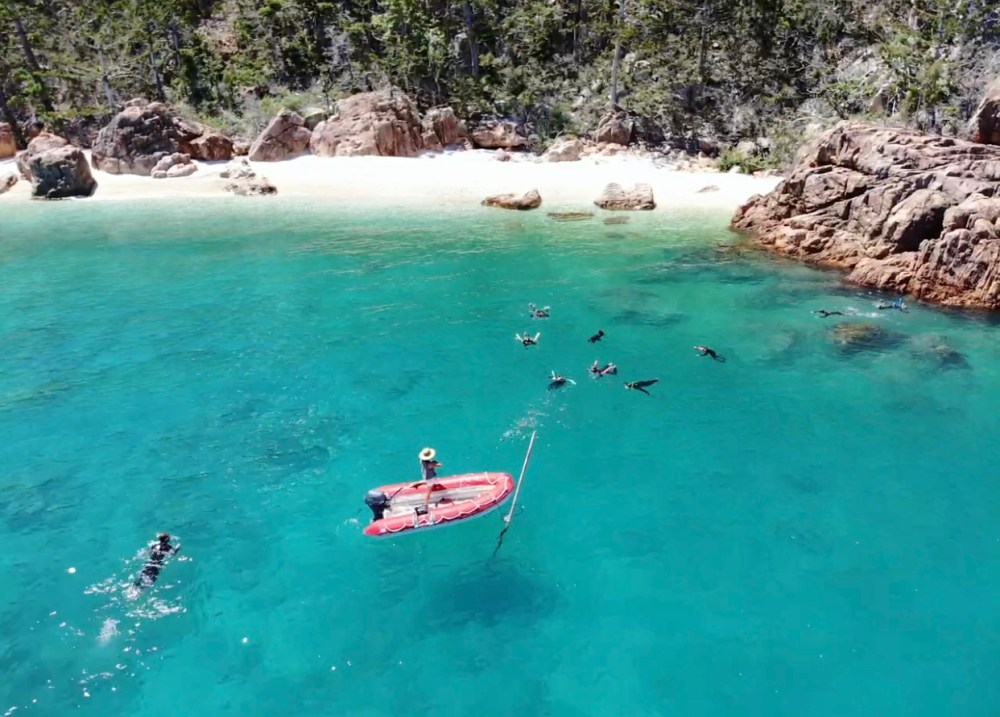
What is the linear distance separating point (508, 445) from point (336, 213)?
113 feet

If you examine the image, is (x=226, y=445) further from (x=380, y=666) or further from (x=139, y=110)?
(x=139, y=110)

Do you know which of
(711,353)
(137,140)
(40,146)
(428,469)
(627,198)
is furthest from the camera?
(137,140)

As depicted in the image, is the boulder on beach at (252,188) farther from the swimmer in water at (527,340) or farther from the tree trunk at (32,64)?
the swimmer in water at (527,340)

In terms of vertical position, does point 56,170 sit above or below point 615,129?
below

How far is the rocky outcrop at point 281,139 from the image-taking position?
59.4 meters

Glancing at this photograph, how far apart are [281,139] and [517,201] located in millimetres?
25197

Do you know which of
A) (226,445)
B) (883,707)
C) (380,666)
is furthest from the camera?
(226,445)

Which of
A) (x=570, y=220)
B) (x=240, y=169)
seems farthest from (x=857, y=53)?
(x=240, y=169)

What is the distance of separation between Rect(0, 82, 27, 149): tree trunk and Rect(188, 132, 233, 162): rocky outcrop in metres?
17.6

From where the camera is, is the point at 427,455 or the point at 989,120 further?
the point at 989,120

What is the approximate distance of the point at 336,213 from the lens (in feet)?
Answer: 159

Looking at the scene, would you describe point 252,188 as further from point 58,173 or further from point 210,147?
point 58,173

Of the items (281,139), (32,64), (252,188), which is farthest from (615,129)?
(32,64)

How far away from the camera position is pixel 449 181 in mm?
56188
